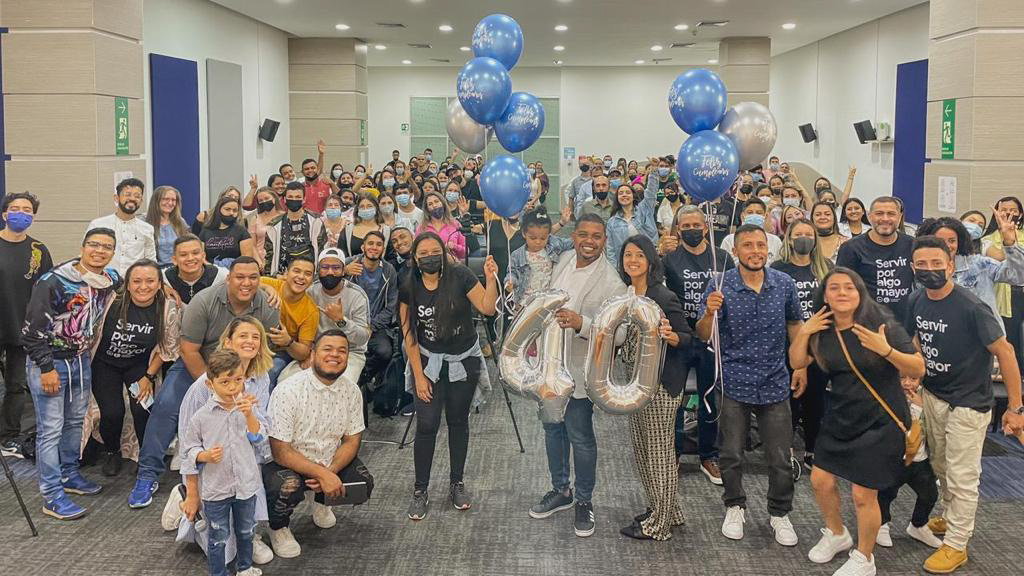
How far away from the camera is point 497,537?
4445mm

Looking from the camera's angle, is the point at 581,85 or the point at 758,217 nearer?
the point at 758,217

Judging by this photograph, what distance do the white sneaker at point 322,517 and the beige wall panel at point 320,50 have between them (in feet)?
43.6

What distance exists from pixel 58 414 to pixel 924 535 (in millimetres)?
4304

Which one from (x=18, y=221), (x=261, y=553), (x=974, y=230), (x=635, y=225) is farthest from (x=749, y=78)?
(x=261, y=553)

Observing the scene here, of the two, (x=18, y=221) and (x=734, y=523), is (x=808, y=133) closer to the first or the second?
(x=734, y=523)

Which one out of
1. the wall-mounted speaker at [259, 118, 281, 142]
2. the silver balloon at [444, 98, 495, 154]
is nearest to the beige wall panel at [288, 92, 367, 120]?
the wall-mounted speaker at [259, 118, 281, 142]

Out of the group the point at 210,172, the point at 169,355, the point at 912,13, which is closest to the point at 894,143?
the point at 912,13

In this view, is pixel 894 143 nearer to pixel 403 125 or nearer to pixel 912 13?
pixel 912 13

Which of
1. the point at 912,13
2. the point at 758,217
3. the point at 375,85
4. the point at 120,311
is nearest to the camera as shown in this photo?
the point at 120,311

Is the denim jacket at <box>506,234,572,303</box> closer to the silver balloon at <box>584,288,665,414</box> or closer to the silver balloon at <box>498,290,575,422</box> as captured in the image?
the silver balloon at <box>498,290,575,422</box>

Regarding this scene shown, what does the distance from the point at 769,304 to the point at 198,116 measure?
989 cm

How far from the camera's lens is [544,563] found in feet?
13.6

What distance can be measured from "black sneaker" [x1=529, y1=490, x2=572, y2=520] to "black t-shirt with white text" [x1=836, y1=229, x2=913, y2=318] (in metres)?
2.03

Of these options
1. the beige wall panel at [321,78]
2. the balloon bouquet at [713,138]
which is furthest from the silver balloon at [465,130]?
the beige wall panel at [321,78]
